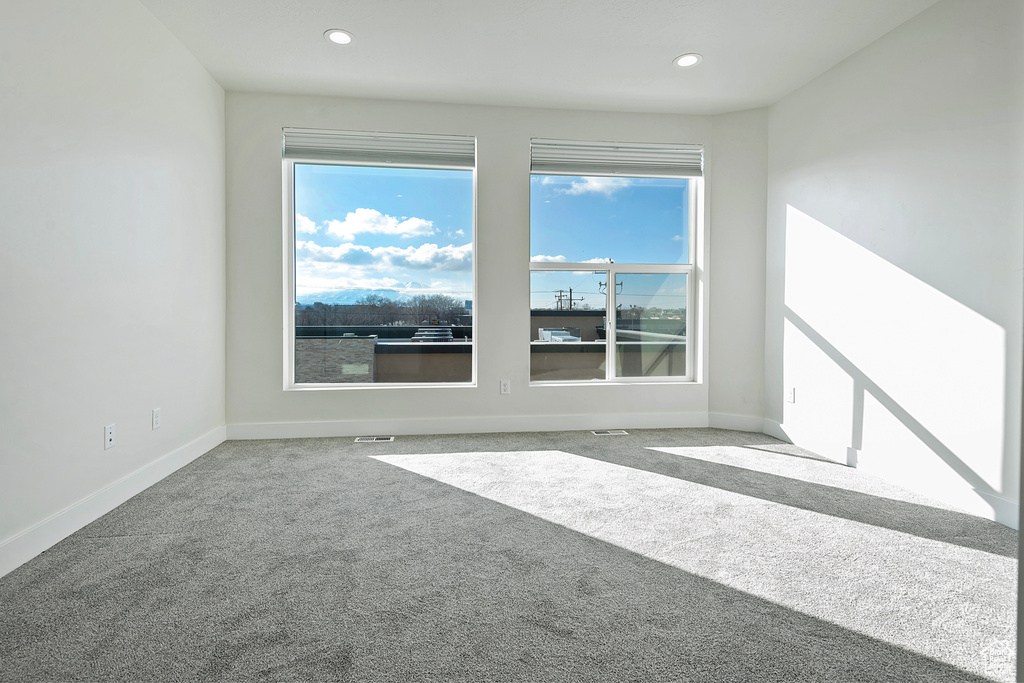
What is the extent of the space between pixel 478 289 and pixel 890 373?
111 inches

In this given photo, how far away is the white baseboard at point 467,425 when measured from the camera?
12.8 ft

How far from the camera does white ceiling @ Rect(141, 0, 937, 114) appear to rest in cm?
276

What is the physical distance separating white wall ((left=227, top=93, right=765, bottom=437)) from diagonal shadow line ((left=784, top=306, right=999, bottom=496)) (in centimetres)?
57

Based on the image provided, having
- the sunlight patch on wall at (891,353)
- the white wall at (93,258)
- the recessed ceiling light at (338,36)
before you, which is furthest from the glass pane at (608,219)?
the white wall at (93,258)

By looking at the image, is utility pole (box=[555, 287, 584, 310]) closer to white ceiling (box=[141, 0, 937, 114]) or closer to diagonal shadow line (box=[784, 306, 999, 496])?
white ceiling (box=[141, 0, 937, 114])

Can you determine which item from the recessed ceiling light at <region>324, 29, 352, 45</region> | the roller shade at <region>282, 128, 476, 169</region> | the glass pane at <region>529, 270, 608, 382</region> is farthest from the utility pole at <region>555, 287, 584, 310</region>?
the recessed ceiling light at <region>324, 29, 352, 45</region>

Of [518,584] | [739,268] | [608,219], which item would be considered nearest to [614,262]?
[608,219]

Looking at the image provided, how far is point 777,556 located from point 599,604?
0.84 metres

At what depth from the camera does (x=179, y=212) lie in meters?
3.12

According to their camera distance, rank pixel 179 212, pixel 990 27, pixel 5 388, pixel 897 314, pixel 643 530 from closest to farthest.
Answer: pixel 5 388 < pixel 643 530 < pixel 990 27 < pixel 897 314 < pixel 179 212

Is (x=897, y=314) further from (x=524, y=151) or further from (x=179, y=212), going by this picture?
(x=179, y=212)

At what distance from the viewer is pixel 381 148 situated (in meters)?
3.98

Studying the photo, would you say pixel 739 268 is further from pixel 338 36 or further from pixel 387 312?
pixel 338 36

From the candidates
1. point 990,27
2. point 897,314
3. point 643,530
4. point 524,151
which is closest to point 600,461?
point 643,530
